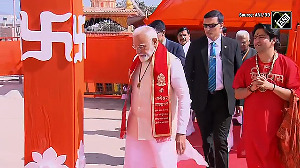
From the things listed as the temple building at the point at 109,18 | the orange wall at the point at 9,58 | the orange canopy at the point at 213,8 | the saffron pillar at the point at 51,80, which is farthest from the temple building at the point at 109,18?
the saffron pillar at the point at 51,80

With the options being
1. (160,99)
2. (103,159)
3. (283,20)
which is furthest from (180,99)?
(103,159)

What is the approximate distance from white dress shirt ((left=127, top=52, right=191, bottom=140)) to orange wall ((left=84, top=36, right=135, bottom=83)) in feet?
22.6

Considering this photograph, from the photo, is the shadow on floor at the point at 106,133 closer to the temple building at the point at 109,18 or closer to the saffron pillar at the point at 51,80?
the saffron pillar at the point at 51,80

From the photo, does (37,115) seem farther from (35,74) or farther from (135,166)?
(135,166)

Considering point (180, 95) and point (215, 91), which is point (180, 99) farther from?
point (215, 91)

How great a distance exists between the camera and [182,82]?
3.02 metres

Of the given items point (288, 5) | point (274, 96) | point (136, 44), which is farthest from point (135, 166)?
point (288, 5)

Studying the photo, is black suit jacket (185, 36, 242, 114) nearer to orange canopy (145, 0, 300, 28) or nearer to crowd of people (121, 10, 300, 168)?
crowd of people (121, 10, 300, 168)

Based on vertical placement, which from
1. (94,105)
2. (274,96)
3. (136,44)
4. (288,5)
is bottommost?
(94,105)

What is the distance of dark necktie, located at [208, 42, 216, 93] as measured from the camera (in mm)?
4020

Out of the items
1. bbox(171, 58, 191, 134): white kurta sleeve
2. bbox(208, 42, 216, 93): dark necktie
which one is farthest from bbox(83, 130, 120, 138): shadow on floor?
bbox(171, 58, 191, 134): white kurta sleeve

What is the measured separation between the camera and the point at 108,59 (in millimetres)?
10094

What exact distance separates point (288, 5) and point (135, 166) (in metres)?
6.58

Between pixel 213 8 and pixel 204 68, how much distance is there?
16.1 ft
